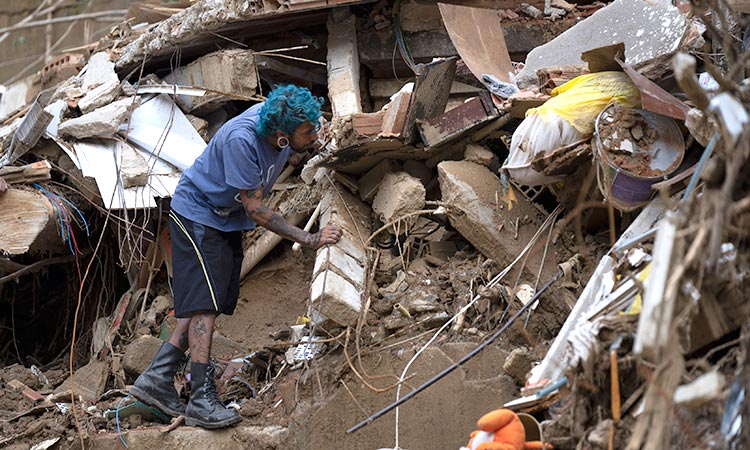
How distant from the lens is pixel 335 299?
17.2 feet

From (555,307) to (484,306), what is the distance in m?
0.39

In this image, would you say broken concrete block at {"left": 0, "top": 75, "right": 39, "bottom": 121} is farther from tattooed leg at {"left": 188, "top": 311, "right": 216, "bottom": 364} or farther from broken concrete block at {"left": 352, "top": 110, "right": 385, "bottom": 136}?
tattooed leg at {"left": 188, "top": 311, "right": 216, "bottom": 364}

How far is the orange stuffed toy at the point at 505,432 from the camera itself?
3814mm

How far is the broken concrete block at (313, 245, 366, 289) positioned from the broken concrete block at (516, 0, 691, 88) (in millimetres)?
1564

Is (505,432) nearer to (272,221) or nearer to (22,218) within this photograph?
Answer: (272,221)

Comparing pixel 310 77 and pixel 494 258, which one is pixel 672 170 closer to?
pixel 494 258

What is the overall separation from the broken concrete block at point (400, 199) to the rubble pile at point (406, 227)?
0.04 feet

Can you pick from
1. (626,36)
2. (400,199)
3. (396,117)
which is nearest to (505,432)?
(400,199)

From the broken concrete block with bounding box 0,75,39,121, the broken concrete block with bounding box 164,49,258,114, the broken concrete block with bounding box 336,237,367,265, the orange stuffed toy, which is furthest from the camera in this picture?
the broken concrete block with bounding box 0,75,39,121

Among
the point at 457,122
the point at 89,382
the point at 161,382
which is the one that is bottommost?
the point at 89,382

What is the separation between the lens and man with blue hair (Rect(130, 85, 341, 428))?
5180mm

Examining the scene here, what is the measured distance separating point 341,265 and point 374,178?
881mm

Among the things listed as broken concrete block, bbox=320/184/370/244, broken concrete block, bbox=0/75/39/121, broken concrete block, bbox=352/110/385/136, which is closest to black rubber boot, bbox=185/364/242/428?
broken concrete block, bbox=320/184/370/244

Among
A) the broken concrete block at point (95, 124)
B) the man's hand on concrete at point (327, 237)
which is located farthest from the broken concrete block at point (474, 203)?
the broken concrete block at point (95, 124)
